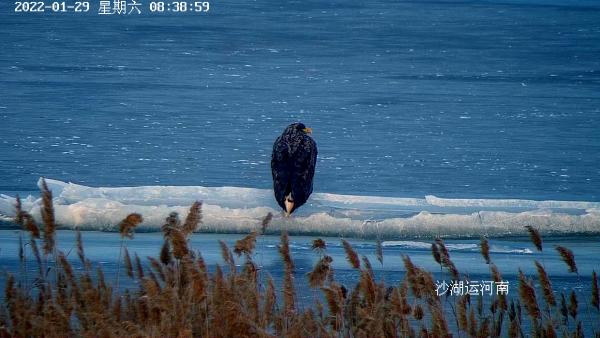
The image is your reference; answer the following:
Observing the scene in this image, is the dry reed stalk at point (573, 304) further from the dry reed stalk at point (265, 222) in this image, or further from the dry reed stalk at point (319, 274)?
the dry reed stalk at point (265, 222)

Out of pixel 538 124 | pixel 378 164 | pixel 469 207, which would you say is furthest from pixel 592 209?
pixel 538 124

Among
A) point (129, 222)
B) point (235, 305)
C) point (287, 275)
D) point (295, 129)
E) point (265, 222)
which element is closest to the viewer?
point (235, 305)

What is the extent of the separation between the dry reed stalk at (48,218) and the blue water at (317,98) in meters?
4.77

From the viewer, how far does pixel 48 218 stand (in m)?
3.91

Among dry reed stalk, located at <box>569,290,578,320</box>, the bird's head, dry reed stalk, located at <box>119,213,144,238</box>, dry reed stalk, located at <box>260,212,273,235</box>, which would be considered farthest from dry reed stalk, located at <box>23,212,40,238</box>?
the bird's head

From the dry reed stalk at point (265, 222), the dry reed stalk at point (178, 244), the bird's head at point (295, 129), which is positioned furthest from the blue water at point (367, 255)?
the dry reed stalk at point (178, 244)

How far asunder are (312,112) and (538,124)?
8.08 ft

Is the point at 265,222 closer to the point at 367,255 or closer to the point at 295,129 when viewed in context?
the point at 367,255

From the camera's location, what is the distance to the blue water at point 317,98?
377 inches

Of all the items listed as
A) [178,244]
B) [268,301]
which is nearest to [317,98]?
[268,301]

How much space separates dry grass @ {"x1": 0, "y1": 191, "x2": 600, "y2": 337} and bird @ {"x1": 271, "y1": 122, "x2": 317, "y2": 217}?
3197 mm

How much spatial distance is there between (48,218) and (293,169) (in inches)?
158

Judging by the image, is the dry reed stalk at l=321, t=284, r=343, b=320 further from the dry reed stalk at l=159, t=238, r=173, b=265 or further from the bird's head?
the bird's head

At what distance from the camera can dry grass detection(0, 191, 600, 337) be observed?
3686mm
